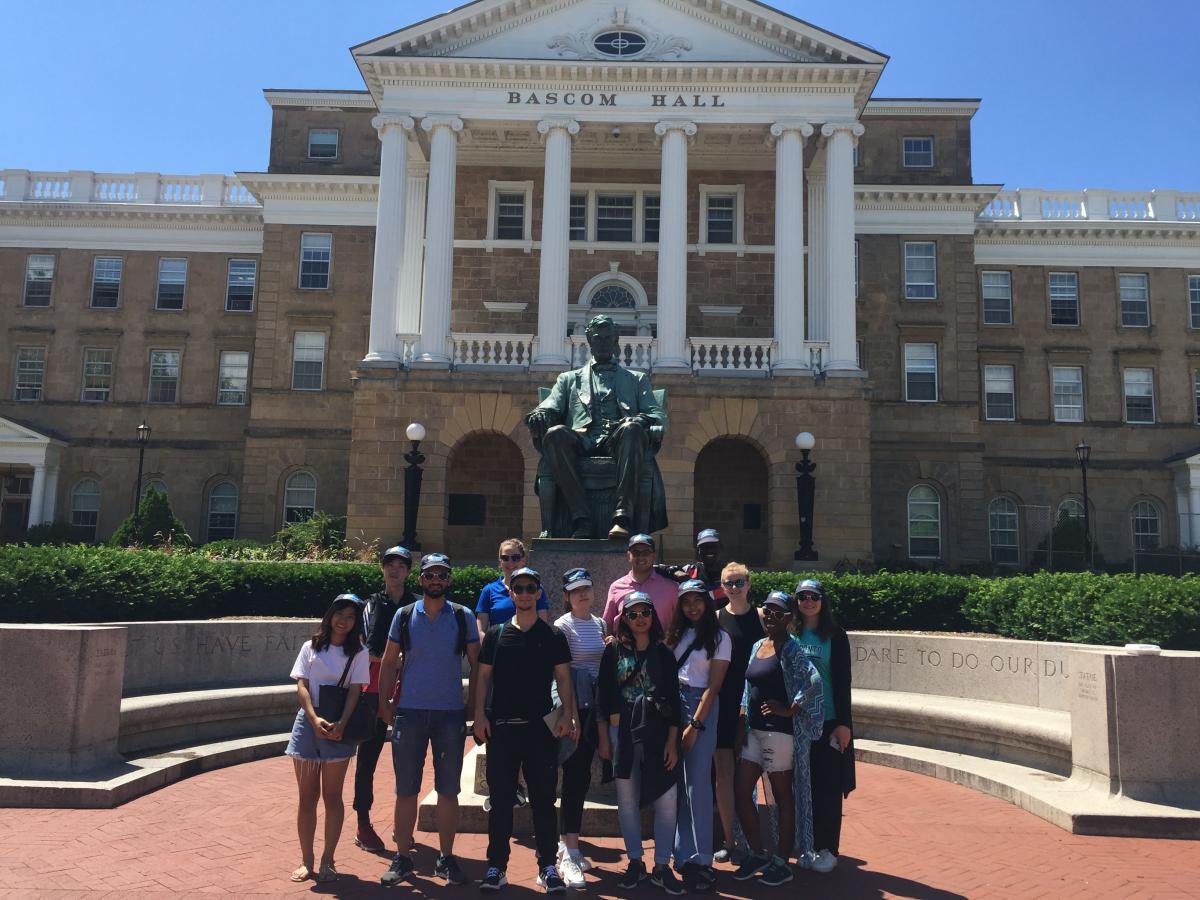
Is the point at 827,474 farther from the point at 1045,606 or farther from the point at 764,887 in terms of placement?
the point at 764,887

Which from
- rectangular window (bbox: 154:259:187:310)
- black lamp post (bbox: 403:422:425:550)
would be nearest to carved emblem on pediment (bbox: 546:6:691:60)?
black lamp post (bbox: 403:422:425:550)

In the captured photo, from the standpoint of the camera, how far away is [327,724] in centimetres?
614

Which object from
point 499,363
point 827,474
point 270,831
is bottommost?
point 270,831

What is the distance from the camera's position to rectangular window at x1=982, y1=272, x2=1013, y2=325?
3706cm

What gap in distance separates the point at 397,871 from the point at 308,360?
31417 mm

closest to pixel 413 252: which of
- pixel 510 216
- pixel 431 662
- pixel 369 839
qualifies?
pixel 510 216

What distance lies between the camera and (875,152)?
36.2 meters

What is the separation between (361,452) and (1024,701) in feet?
62.4

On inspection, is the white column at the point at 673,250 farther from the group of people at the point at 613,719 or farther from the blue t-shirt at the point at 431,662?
the blue t-shirt at the point at 431,662

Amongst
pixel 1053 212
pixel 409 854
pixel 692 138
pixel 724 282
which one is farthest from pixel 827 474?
pixel 409 854

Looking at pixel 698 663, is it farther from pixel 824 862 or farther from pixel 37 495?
pixel 37 495

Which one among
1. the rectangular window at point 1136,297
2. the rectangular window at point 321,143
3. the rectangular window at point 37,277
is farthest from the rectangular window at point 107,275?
the rectangular window at point 1136,297

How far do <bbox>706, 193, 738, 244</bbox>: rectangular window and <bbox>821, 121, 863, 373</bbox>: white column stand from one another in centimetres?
393

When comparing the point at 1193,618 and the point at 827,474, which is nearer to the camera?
the point at 1193,618
